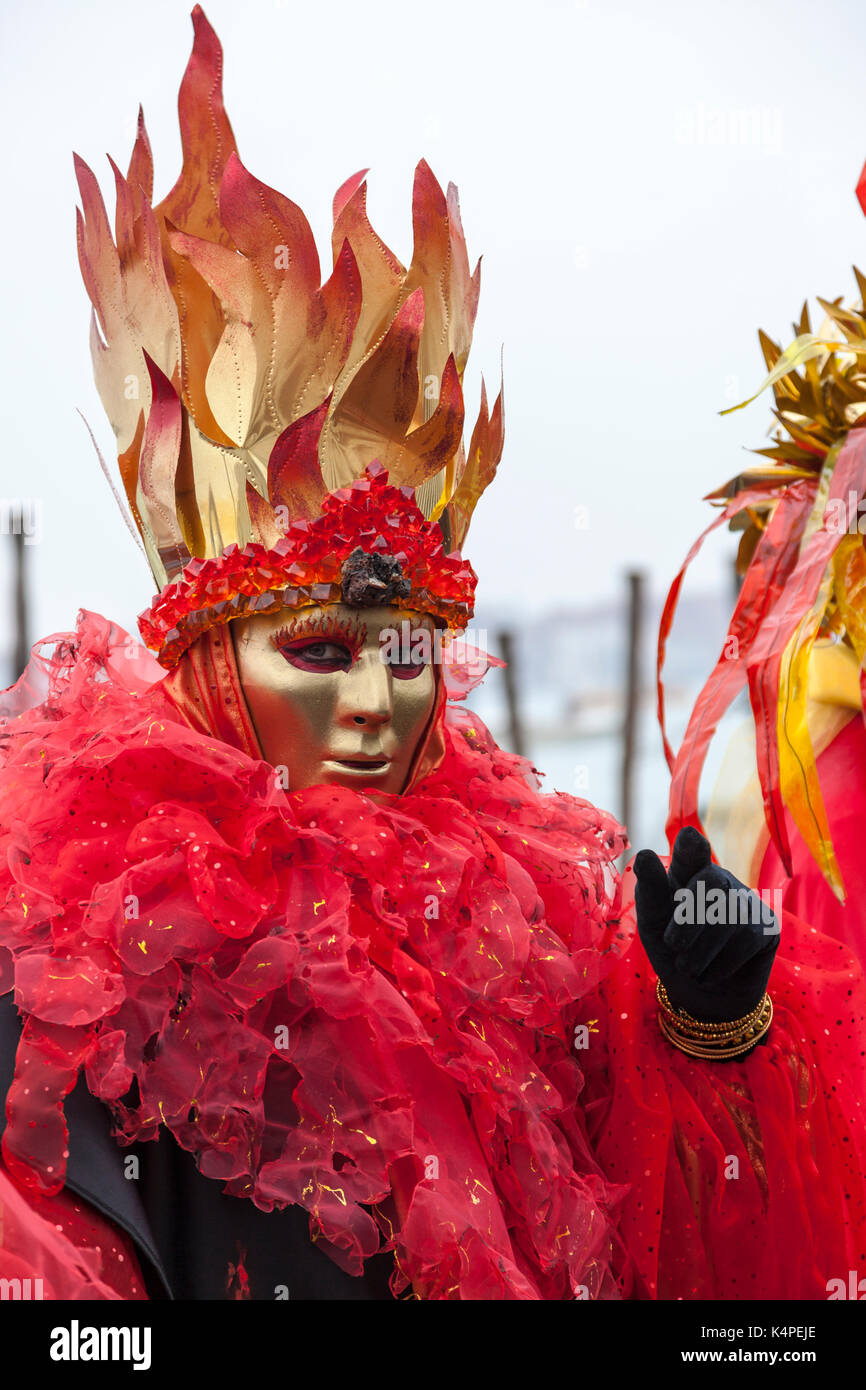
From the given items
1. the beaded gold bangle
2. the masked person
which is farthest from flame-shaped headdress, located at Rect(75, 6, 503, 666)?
the beaded gold bangle

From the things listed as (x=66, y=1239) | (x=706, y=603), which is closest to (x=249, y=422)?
(x=66, y=1239)

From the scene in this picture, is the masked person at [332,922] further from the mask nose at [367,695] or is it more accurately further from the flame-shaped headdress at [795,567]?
the flame-shaped headdress at [795,567]

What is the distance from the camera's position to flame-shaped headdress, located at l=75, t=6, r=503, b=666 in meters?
2.02

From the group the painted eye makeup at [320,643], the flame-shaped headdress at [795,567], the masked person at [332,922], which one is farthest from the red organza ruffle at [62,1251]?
the flame-shaped headdress at [795,567]

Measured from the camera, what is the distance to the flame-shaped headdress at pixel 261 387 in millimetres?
2018

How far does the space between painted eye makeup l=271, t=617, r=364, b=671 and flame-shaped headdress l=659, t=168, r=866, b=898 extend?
2.95 ft

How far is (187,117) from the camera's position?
215 centimetres

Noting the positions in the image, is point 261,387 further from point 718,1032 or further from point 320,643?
point 718,1032

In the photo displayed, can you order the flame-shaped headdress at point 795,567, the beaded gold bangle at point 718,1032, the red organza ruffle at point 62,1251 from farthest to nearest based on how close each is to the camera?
1. the flame-shaped headdress at point 795,567
2. the beaded gold bangle at point 718,1032
3. the red organza ruffle at point 62,1251

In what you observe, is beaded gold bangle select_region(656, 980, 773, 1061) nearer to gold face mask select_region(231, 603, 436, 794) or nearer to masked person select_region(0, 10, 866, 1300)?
masked person select_region(0, 10, 866, 1300)

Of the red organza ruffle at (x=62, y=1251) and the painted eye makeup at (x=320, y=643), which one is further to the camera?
the painted eye makeup at (x=320, y=643)

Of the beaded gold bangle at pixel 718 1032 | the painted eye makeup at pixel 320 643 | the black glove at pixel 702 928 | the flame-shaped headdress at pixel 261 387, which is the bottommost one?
the beaded gold bangle at pixel 718 1032

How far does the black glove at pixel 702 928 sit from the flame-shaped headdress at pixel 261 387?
507 mm
